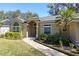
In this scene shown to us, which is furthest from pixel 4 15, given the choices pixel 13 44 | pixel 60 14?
pixel 60 14

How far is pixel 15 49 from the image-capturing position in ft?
23.0

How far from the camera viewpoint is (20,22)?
720cm

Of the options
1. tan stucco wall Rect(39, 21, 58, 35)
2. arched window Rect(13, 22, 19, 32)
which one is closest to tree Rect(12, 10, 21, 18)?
arched window Rect(13, 22, 19, 32)

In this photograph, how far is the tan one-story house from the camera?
707cm

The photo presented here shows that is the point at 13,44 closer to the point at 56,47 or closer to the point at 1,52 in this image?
the point at 1,52

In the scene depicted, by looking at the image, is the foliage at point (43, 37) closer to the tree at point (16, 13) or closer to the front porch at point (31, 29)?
the front porch at point (31, 29)

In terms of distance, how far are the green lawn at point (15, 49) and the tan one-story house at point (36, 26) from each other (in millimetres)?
230

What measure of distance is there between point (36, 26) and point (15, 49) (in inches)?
26.6

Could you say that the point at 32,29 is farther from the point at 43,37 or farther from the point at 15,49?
the point at 15,49

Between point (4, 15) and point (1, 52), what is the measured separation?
77 centimetres

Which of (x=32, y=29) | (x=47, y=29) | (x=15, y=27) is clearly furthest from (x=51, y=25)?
(x=15, y=27)

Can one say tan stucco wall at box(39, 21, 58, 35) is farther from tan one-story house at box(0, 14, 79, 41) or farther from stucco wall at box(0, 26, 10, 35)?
stucco wall at box(0, 26, 10, 35)

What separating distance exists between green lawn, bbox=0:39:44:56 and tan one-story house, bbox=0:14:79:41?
23 cm

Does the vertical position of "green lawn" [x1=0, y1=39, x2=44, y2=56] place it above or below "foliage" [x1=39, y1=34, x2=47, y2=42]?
below
